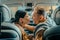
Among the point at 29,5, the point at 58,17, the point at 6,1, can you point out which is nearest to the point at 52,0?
the point at 29,5

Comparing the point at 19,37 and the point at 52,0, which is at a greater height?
the point at 52,0

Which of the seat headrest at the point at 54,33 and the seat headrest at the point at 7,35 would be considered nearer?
the seat headrest at the point at 54,33

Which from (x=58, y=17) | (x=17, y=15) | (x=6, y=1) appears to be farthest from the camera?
(x=6, y=1)

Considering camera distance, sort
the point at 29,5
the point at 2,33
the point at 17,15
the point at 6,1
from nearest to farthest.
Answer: the point at 2,33 < the point at 17,15 < the point at 6,1 < the point at 29,5

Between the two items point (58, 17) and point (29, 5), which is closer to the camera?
point (58, 17)

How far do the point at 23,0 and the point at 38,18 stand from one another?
2.26 metres

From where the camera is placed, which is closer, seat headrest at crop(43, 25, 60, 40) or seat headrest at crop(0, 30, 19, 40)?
seat headrest at crop(43, 25, 60, 40)

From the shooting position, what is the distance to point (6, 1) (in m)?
5.36

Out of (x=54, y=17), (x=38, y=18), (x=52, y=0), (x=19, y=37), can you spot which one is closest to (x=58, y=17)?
(x=54, y=17)

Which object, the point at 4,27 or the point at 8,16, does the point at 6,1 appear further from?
the point at 4,27

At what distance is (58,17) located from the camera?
4.22 meters

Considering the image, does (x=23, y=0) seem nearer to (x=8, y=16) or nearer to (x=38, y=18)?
(x=8, y=16)

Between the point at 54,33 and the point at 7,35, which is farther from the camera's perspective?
the point at 7,35

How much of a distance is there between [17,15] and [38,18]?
32cm
